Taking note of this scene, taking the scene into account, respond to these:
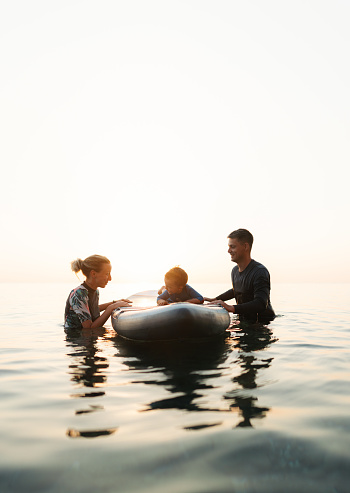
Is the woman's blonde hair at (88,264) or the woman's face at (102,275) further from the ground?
the woman's blonde hair at (88,264)

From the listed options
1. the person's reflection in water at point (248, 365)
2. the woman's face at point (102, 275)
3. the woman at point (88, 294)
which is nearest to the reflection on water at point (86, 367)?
the woman at point (88, 294)

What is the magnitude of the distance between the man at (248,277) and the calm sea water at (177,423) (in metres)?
2.96

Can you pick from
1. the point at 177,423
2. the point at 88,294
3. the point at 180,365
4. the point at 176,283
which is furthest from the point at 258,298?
the point at 177,423

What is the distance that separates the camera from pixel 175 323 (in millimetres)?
6383

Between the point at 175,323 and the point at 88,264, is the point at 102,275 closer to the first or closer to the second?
the point at 88,264

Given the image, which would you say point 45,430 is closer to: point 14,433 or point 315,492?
point 14,433

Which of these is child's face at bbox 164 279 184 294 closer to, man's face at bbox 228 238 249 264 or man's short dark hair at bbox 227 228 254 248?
man's face at bbox 228 238 249 264

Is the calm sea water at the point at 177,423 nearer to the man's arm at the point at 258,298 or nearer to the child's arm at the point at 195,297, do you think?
the child's arm at the point at 195,297

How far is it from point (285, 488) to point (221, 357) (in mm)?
3697

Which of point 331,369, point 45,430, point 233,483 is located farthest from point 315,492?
point 331,369

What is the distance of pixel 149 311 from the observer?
22.5 feet

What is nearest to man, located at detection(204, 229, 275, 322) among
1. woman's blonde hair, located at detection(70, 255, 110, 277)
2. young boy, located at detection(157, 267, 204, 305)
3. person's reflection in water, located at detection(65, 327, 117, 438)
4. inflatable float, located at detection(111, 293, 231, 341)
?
young boy, located at detection(157, 267, 204, 305)

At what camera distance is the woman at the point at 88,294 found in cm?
783

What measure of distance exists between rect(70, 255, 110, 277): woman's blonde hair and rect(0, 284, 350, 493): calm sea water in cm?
216
